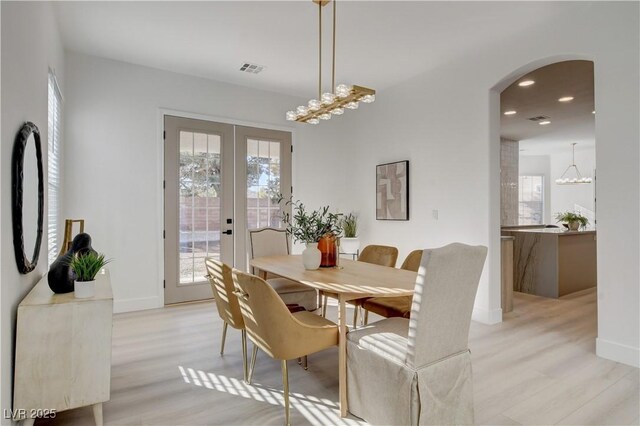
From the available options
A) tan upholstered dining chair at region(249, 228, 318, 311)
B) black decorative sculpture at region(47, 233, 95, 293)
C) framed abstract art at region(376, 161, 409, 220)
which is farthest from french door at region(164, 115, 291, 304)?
black decorative sculpture at region(47, 233, 95, 293)

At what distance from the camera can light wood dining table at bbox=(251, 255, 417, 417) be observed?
2115 millimetres

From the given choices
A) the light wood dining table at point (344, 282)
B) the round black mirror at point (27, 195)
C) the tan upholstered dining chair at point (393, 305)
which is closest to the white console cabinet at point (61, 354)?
the round black mirror at point (27, 195)

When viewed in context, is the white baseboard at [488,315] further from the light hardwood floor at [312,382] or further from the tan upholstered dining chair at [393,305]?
the tan upholstered dining chair at [393,305]

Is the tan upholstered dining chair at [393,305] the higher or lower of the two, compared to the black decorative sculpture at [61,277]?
lower

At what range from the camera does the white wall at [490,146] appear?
286cm

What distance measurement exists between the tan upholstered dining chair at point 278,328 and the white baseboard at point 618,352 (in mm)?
2353

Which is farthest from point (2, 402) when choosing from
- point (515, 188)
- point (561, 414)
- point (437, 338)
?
point (515, 188)

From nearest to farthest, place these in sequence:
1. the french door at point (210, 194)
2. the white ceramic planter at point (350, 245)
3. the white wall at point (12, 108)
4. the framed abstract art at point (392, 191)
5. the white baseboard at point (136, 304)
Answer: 1. the white wall at point (12, 108)
2. the white baseboard at point (136, 304)
3. the french door at point (210, 194)
4. the framed abstract art at point (392, 191)
5. the white ceramic planter at point (350, 245)

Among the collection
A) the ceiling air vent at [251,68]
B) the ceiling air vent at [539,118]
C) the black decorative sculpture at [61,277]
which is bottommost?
the black decorative sculpture at [61,277]

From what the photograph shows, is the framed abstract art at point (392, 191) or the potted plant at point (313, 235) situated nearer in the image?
the potted plant at point (313, 235)

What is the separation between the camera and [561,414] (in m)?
2.11

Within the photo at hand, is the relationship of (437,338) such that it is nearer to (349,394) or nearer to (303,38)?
(349,394)

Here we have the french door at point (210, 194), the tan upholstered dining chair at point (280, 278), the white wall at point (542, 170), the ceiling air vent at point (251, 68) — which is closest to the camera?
the tan upholstered dining chair at point (280, 278)

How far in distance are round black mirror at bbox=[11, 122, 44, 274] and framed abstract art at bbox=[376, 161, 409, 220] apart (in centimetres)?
386
